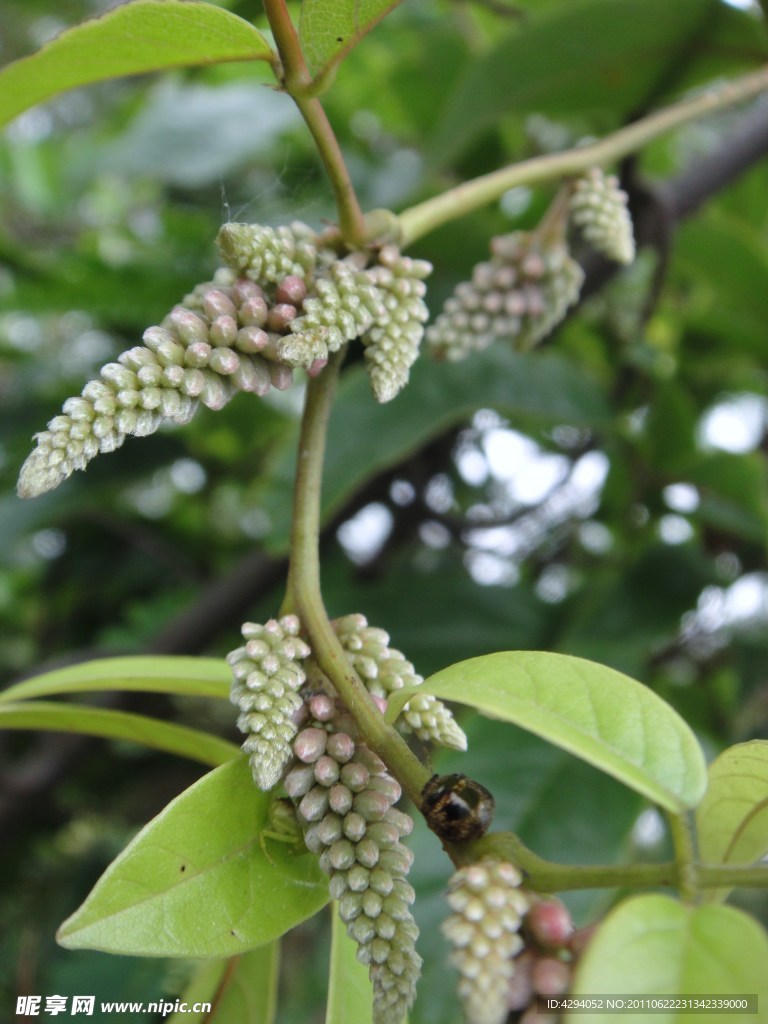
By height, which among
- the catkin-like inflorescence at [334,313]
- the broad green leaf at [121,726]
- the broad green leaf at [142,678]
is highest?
the catkin-like inflorescence at [334,313]

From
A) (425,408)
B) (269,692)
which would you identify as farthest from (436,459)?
(269,692)

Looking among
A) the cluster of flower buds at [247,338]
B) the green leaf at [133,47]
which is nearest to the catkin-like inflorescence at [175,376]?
the cluster of flower buds at [247,338]

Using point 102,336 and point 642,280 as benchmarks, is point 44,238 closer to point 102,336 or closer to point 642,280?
point 102,336

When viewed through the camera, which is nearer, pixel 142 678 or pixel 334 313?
pixel 334 313

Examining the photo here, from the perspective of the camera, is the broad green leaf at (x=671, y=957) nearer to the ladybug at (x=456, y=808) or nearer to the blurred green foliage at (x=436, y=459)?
the ladybug at (x=456, y=808)

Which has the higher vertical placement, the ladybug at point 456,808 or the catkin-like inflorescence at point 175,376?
the catkin-like inflorescence at point 175,376

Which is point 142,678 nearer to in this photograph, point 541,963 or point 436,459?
point 541,963

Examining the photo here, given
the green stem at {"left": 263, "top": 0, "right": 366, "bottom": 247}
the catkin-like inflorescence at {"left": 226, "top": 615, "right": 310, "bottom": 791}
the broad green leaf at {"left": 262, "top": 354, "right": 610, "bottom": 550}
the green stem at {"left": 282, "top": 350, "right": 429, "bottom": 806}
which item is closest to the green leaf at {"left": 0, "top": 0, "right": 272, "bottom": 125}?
the green stem at {"left": 263, "top": 0, "right": 366, "bottom": 247}
